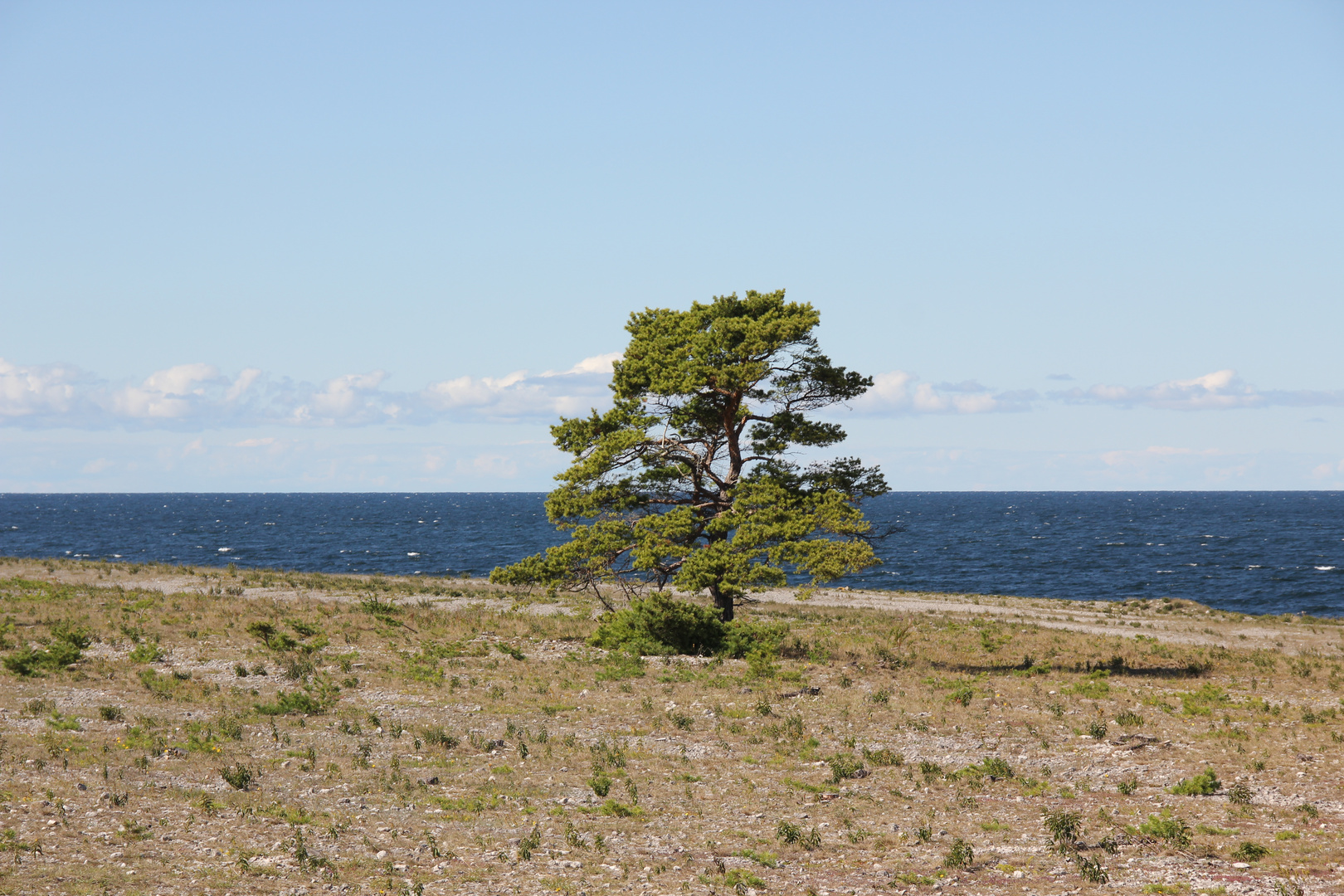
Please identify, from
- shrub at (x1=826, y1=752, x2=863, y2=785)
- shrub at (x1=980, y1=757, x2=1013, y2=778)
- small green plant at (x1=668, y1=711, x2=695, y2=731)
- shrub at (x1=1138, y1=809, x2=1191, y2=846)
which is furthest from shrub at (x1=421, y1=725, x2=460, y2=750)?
shrub at (x1=1138, y1=809, x2=1191, y2=846)

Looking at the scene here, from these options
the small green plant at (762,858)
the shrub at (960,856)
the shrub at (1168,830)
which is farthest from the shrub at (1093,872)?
the small green plant at (762,858)

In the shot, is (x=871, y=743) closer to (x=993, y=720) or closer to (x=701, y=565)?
(x=993, y=720)

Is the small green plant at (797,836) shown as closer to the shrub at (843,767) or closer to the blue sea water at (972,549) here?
the shrub at (843,767)

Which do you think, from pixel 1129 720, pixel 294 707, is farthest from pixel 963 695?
pixel 294 707

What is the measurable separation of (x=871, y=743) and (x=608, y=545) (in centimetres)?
1093

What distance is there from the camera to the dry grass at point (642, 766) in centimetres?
1131

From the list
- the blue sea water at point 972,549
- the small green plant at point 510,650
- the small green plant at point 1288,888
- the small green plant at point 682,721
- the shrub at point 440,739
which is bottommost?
the blue sea water at point 972,549

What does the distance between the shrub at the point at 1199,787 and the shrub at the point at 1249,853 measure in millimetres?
2684

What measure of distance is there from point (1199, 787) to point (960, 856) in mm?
5235

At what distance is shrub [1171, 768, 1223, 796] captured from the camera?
1413cm

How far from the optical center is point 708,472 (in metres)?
28.2

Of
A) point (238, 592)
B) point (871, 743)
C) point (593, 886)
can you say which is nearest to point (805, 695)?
point (871, 743)

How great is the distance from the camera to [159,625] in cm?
3088

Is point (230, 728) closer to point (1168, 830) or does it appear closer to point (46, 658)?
point (46, 658)
